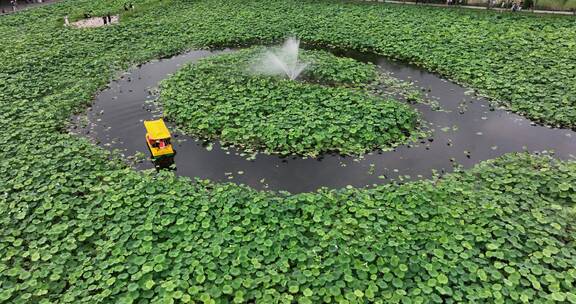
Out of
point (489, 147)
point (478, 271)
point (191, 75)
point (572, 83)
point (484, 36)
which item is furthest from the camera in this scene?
point (484, 36)

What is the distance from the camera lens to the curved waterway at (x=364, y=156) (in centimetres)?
1234

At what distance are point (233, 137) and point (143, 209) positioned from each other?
457cm

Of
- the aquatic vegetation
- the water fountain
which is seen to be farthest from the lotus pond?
the water fountain

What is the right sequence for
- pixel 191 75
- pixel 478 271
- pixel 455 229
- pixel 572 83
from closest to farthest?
pixel 478 271 → pixel 455 229 → pixel 572 83 → pixel 191 75

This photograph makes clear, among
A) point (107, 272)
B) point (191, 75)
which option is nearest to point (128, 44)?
point (191, 75)

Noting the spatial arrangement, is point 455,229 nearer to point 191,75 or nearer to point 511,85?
point 511,85

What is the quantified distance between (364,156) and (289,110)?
3.48 meters

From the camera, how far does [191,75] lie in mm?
18234

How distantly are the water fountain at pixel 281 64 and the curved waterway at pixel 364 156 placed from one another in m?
5.23

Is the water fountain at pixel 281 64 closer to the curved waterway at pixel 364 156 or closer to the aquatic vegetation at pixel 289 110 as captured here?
the aquatic vegetation at pixel 289 110

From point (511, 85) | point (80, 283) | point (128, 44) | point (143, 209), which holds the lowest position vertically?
point (80, 283)

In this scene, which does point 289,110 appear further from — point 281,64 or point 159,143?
point 281,64

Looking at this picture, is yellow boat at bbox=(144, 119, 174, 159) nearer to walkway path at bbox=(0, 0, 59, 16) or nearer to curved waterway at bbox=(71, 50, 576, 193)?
curved waterway at bbox=(71, 50, 576, 193)

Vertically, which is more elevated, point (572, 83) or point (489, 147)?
point (572, 83)
